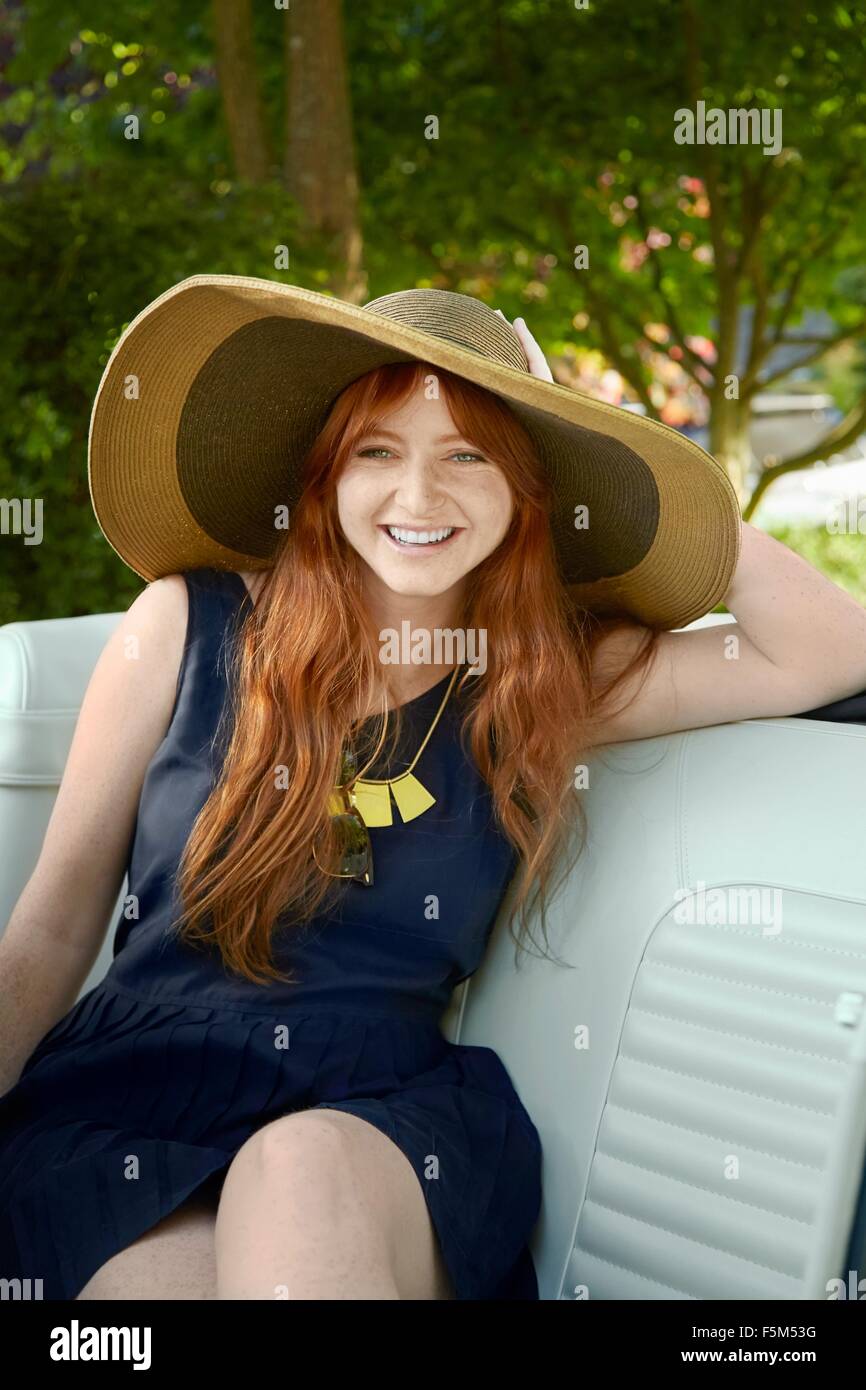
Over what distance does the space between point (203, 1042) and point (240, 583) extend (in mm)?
601

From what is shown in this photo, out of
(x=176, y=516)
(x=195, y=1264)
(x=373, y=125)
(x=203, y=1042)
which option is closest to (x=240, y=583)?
(x=176, y=516)

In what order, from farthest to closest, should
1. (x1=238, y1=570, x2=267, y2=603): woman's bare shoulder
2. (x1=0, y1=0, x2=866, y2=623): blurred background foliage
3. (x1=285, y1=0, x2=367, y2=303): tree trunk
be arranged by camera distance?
(x1=285, y1=0, x2=367, y2=303): tree trunk < (x1=0, y1=0, x2=866, y2=623): blurred background foliage < (x1=238, y1=570, x2=267, y2=603): woman's bare shoulder

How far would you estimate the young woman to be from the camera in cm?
182

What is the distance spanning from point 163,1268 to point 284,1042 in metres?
0.31

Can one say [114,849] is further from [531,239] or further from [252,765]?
[531,239]

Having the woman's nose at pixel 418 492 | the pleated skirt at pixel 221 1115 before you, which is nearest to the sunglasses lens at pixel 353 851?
the pleated skirt at pixel 221 1115

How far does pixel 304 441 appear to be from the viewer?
6.81 feet

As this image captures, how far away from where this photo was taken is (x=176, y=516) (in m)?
2.06

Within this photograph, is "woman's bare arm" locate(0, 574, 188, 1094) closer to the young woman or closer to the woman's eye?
the young woman

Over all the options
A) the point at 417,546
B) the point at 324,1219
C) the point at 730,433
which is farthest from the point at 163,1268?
the point at 730,433

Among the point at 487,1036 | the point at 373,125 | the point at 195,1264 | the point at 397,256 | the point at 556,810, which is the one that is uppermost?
the point at 373,125

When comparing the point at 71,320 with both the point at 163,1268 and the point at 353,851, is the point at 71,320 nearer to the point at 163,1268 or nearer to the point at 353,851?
the point at 353,851

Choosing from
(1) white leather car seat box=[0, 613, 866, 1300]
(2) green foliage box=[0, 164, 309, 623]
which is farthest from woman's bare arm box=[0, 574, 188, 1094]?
(2) green foliage box=[0, 164, 309, 623]

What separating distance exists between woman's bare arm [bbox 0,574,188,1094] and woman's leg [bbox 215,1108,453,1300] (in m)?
0.39
